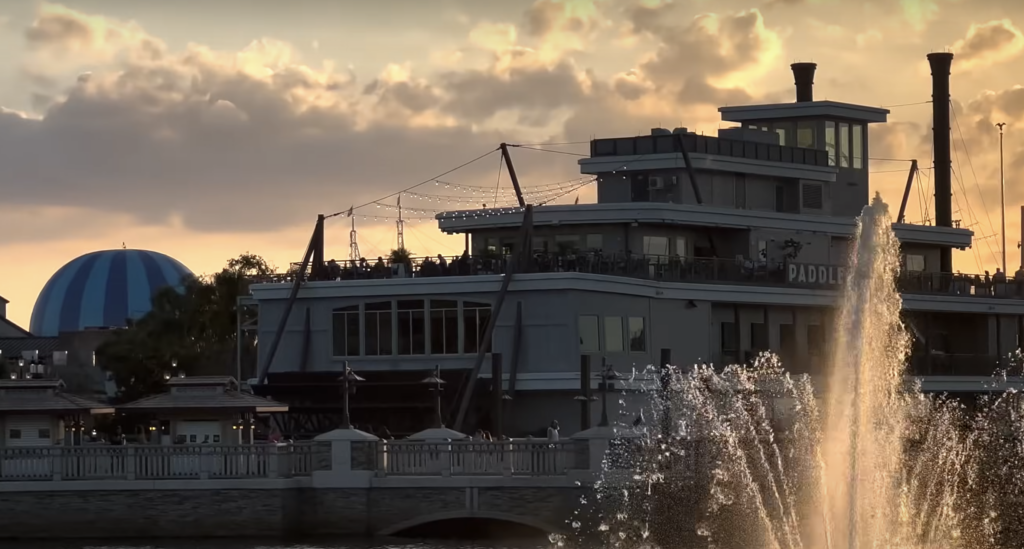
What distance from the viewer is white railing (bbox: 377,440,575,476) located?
170 ft

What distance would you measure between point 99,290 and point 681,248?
356ft

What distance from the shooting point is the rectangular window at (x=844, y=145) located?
86688 millimetres

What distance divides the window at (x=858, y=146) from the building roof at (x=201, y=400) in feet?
124

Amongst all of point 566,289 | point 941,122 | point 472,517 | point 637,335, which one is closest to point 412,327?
point 566,289

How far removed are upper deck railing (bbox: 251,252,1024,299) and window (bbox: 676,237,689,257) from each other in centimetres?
115

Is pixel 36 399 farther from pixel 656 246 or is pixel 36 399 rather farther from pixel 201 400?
pixel 656 246

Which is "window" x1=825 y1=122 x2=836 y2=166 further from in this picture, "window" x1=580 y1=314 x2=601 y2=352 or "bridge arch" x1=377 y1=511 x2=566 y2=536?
"bridge arch" x1=377 y1=511 x2=566 y2=536

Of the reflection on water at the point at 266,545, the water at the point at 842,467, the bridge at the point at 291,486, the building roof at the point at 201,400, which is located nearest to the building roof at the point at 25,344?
the building roof at the point at 201,400

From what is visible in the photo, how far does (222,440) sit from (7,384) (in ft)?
19.4

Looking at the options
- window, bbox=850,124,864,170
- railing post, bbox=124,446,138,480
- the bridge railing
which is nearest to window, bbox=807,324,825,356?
window, bbox=850,124,864,170

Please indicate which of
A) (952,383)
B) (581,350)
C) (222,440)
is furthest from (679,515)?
(952,383)

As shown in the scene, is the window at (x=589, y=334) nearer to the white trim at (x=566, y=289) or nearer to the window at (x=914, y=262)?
the white trim at (x=566, y=289)

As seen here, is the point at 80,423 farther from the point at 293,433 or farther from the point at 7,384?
the point at 293,433

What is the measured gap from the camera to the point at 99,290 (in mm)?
178000
